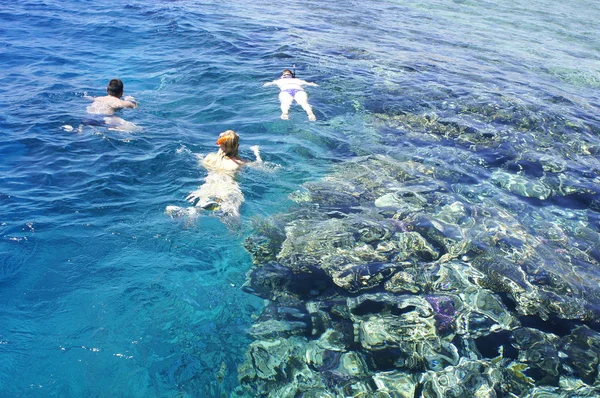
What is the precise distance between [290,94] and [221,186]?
A: 503cm

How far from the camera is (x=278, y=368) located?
466 cm

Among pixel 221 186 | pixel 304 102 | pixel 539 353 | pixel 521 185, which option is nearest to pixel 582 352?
pixel 539 353

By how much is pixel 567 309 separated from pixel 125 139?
27.5 feet

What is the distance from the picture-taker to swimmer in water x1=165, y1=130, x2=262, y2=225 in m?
6.94

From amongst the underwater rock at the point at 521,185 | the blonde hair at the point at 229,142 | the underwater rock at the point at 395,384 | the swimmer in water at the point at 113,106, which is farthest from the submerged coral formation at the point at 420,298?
the swimmer in water at the point at 113,106

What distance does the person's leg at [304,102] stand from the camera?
1080 centimetres

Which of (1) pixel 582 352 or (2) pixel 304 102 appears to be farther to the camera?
(2) pixel 304 102

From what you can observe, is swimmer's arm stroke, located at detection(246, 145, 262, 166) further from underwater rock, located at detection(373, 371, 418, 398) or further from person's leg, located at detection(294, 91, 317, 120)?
underwater rock, located at detection(373, 371, 418, 398)

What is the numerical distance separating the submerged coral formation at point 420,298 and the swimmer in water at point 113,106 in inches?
183

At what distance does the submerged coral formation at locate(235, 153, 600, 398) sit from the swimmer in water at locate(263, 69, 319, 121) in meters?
3.73

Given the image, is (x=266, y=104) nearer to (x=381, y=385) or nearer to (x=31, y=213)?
(x=31, y=213)

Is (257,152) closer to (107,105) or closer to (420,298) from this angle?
(107,105)

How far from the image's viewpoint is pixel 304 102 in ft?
37.0

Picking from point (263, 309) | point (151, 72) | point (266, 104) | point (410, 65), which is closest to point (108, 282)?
point (263, 309)
